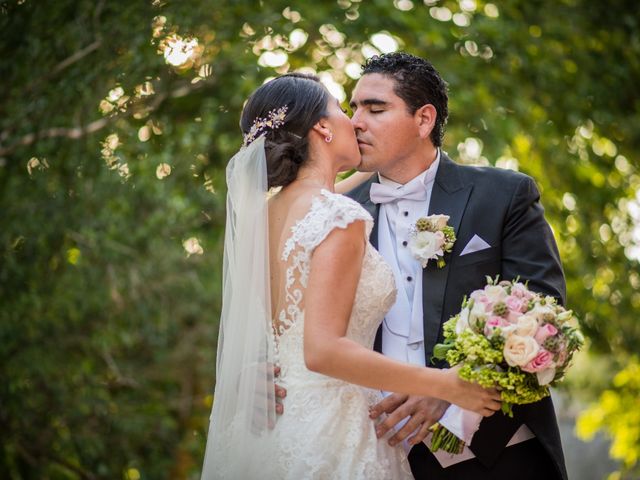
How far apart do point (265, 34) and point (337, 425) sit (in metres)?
3.16

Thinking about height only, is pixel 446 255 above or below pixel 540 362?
below

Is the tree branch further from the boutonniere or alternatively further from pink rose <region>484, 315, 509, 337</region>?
pink rose <region>484, 315, 509, 337</region>

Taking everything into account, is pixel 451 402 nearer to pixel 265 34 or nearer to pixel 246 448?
pixel 246 448

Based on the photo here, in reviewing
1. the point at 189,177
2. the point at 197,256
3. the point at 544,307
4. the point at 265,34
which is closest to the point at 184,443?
the point at 197,256

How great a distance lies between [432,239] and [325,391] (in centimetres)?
80

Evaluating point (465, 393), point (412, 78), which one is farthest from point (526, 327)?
point (412, 78)

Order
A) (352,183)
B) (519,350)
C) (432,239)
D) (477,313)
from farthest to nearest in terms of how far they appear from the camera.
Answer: (352,183), (432,239), (477,313), (519,350)

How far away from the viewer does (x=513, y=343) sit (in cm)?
249

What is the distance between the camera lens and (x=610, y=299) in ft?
19.8

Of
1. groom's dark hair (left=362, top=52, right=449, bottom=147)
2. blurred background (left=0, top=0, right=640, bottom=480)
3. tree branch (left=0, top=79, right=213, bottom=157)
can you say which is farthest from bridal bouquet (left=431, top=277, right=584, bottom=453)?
tree branch (left=0, top=79, right=213, bottom=157)

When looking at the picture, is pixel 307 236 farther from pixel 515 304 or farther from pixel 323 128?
pixel 515 304

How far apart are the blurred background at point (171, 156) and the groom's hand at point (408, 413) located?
2.72 meters

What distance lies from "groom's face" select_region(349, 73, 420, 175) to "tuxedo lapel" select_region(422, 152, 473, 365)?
209 mm

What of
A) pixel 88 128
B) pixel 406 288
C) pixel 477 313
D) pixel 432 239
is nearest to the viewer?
pixel 477 313
